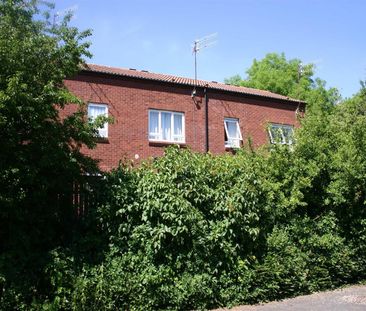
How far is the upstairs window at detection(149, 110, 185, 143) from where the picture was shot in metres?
19.5

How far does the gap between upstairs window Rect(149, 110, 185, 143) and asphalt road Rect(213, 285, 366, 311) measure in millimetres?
10749

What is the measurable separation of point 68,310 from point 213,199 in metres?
3.52

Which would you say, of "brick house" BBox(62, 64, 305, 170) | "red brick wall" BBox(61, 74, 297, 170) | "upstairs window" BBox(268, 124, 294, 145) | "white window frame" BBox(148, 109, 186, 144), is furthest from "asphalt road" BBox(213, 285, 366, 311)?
"white window frame" BBox(148, 109, 186, 144)

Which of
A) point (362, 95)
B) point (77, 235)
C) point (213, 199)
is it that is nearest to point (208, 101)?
point (362, 95)

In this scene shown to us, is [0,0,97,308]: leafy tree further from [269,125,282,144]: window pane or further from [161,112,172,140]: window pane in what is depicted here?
[161,112,172,140]: window pane

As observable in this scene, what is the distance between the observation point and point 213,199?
9531mm

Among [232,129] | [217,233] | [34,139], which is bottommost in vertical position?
[217,233]

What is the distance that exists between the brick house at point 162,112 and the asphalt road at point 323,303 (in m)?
8.41

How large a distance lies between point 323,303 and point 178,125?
11925 millimetres

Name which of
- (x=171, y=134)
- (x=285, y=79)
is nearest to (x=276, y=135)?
(x=171, y=134)

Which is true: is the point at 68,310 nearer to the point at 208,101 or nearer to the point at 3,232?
the point at 3,232

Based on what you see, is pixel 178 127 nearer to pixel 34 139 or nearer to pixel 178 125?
pixel 178 125

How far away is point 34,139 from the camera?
8062 millimetres

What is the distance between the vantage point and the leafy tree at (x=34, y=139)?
24.7 feet
